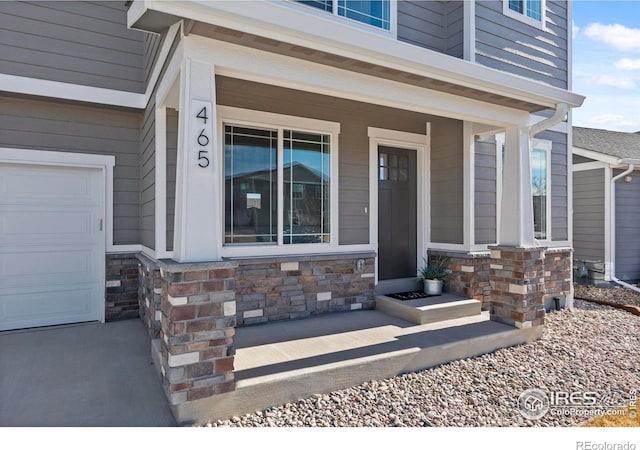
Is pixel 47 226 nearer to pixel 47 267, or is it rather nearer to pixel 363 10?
pixel 47 267

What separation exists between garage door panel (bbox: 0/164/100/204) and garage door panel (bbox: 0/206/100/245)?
153mm

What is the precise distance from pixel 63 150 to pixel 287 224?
9.54 feet

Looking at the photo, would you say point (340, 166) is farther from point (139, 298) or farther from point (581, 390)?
point (581, 390)

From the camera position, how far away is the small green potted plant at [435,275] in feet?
17.1

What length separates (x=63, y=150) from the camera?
4512mm

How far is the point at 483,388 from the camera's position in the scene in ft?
10.5

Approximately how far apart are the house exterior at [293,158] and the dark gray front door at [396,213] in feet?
0.10

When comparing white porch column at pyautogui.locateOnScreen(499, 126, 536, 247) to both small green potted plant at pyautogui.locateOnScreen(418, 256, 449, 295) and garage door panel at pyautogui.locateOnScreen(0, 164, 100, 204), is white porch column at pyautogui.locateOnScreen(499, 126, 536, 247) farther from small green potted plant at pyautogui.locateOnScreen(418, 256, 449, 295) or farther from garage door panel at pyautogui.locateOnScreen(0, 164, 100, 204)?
garage door panel at pyautogui.locateOnScreen(0, 164, 100, 204)

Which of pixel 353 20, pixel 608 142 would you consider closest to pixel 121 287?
pixel 353 20

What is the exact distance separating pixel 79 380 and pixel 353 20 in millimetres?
5083

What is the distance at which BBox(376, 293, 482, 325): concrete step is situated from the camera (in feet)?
14.4

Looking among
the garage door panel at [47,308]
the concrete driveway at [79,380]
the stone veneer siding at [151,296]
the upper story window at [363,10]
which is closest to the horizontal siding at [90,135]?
the stone veneer siding at [151,296]

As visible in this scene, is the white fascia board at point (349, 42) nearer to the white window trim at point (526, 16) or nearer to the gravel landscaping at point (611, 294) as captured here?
the white window trim at point (526, 16)

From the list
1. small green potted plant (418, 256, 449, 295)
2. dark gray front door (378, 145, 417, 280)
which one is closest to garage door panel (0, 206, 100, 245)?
dark gray front door (378, 145, 417, 280)
